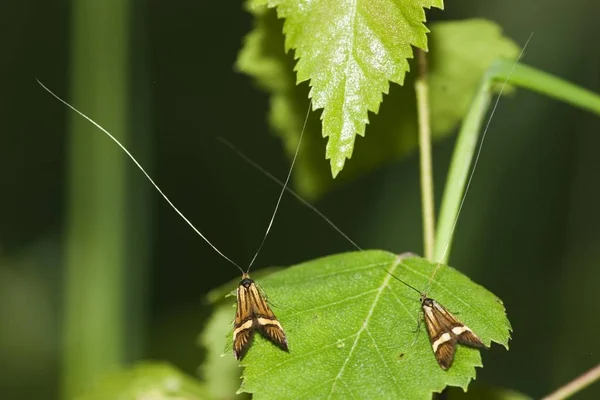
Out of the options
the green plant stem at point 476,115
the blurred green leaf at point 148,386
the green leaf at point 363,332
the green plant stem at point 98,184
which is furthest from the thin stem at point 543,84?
the green plant stem at point 98,184

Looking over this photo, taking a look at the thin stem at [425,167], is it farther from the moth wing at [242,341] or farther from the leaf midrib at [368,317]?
the moth wing at [242,341]

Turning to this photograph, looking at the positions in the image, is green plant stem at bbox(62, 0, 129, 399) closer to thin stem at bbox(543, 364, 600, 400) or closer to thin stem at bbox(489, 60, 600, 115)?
thin stem at bbox(489, 60, 600, 115)

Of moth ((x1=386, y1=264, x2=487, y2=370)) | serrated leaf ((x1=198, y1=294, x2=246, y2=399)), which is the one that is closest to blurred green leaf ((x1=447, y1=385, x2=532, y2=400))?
moth ((x1=386, y1=264, x2=487, y2=370))

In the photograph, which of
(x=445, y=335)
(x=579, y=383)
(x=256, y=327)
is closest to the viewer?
(x=445, y=335)

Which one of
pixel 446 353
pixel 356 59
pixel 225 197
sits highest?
pixel 225 197

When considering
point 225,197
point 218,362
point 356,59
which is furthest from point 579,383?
point 225,197

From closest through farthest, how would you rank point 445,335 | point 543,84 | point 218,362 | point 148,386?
point 445,335
point 543,84
point 148,386
point 218,362

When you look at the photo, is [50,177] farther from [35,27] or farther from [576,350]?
[576,350]

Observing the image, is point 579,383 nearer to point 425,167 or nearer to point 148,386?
point 425,167
